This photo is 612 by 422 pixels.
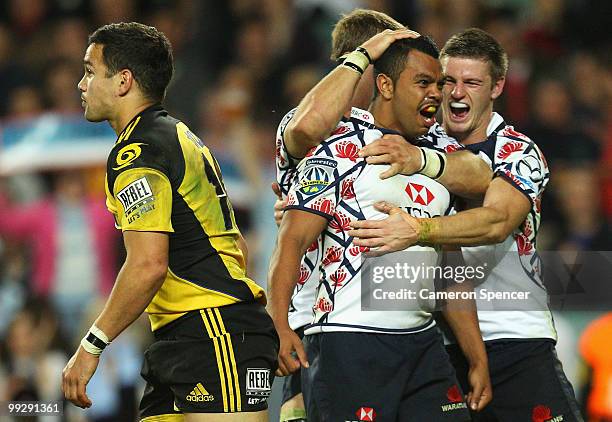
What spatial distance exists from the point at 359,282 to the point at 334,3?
198 inches

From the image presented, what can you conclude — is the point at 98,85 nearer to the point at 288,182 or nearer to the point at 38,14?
the point at 288,182

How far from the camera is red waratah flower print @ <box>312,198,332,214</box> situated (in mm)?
4594

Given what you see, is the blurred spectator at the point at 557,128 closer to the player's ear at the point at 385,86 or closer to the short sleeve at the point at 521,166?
the short sleeve at the point at 521,166

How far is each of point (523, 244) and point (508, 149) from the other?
44 cm

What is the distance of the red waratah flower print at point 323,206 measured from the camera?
4594mm

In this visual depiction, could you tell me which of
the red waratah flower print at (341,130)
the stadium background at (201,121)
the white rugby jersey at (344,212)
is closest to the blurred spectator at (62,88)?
the stadium background at (201,121)

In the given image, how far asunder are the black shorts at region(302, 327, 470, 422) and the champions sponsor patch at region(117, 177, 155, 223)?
94cm

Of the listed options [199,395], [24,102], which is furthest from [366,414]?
[24,102]

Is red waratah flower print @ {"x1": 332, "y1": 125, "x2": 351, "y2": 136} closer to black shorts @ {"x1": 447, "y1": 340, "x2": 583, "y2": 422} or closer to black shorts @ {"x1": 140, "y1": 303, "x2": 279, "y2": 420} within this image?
black shorts @ {"x1": 140, "y1": 303, "x2": 279, "y2": 420}

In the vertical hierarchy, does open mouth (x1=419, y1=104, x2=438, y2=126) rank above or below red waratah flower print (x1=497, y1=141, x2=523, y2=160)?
above

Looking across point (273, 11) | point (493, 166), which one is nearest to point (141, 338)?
point (273, 11)

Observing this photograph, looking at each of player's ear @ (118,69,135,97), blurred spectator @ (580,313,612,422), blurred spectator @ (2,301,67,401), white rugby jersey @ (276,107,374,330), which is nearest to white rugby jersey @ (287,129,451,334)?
white rugby jersey @ (276,107,374,330)

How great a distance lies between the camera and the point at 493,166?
5.10 m

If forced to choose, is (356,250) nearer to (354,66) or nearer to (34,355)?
(354,66)
